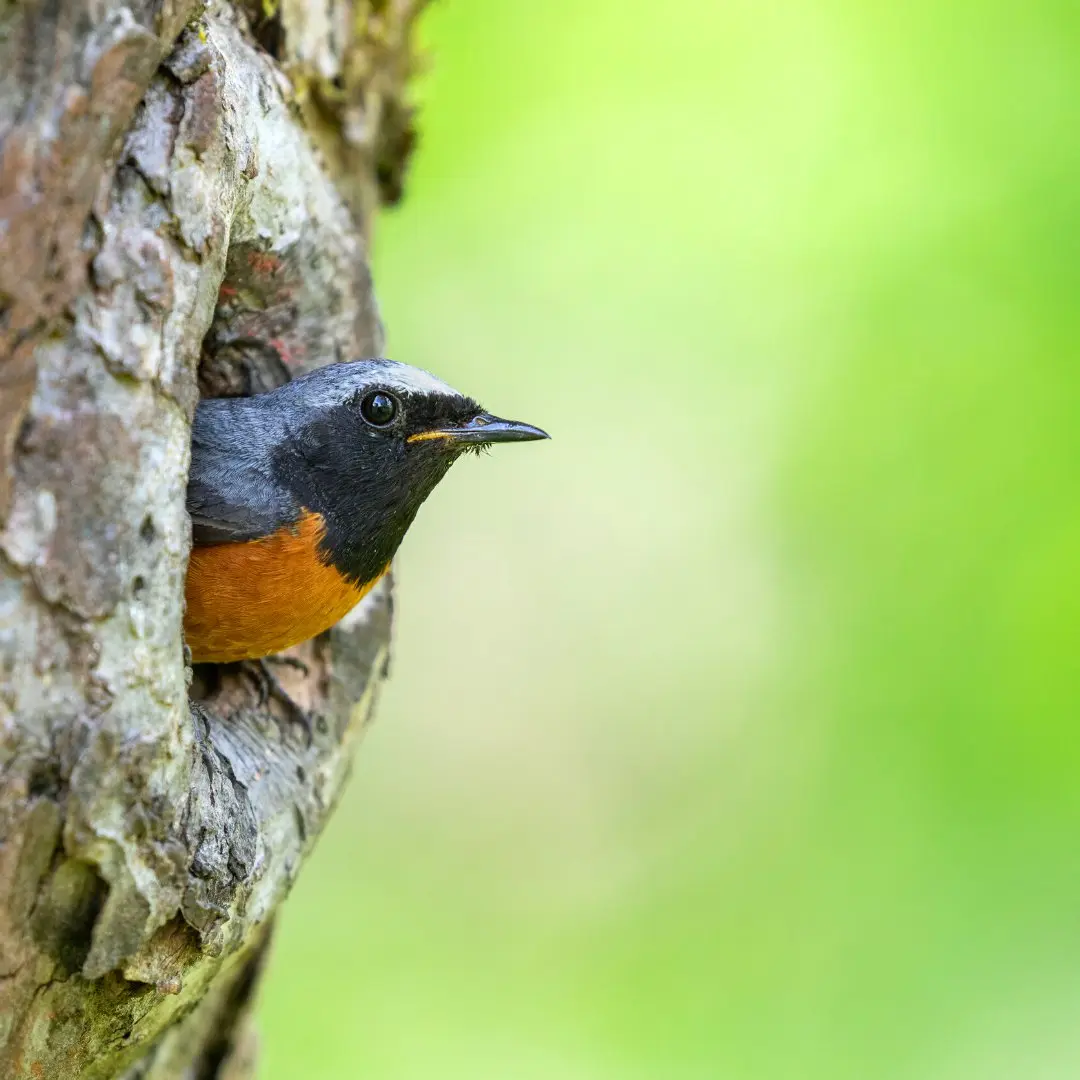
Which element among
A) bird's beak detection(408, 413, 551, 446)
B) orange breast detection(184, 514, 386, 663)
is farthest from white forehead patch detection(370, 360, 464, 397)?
orange breast detection(184, 514, 386, 663)

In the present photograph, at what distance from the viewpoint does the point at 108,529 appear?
2576mm

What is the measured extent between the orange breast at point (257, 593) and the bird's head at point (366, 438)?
0.35ft

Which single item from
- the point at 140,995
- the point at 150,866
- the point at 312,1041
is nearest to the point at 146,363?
the point at 150,866

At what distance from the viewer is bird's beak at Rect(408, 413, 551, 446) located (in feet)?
12.5

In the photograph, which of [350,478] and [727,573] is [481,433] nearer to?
[350,478]

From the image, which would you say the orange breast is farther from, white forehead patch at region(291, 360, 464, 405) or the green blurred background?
the green blurred background

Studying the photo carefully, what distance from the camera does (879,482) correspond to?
7.98 metres

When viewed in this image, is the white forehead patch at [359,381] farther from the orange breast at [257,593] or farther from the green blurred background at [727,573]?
the green blurred background at [727,573]

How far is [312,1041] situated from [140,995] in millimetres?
4617

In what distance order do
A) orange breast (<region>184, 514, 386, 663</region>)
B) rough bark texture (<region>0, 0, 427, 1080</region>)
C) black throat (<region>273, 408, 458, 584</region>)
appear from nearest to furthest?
rough bark texture (<region>0, 0, 427, 1080</region>) < orange breast (<region>184, 514, 386, 663</region>) < black throat (<region>273, 408, 458, 584</region>)

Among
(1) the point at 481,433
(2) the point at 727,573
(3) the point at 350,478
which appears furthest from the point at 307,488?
(2) the point at 727,573

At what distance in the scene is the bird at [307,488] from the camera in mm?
3508

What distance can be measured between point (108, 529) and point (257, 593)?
3.18 feet

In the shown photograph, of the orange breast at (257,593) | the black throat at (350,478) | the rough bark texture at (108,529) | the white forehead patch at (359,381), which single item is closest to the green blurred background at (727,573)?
the white forehead patch at (359,381)
